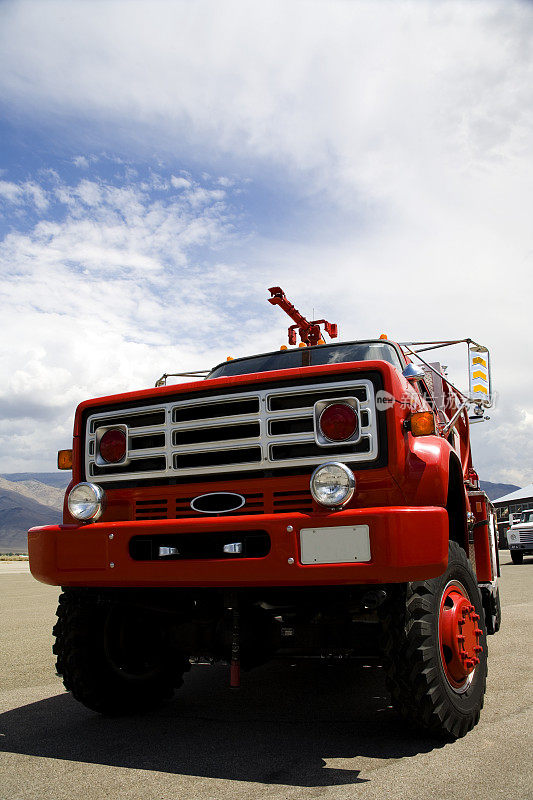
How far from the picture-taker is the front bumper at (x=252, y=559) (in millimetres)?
3154

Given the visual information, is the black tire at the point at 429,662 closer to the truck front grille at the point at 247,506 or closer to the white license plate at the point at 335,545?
the white license plate at the point at 335,545

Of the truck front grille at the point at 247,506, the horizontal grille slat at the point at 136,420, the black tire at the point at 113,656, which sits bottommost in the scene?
the black tire at the point at 113,656

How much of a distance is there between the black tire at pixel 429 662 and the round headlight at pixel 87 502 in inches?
65.4

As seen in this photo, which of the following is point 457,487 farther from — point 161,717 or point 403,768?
point 161,717

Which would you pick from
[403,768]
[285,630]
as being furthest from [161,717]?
[403,768]

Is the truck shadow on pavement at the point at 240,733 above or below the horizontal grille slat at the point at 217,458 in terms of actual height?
below

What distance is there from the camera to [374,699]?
4.50 meters

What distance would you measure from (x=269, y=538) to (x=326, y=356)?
5.85ft

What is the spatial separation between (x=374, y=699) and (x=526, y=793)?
1831mm

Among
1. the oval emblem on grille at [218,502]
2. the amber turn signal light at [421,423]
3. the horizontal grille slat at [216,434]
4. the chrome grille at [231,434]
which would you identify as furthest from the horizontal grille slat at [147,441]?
the amber turn signal light at [421,423]

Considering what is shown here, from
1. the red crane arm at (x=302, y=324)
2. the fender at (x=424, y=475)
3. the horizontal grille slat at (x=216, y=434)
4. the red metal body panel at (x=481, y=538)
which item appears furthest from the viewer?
the red crane arm at (x=302, y=324)

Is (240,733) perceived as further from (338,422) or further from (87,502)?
(338,422)

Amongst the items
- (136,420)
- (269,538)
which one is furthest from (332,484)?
(136,420)

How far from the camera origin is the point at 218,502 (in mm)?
3723
